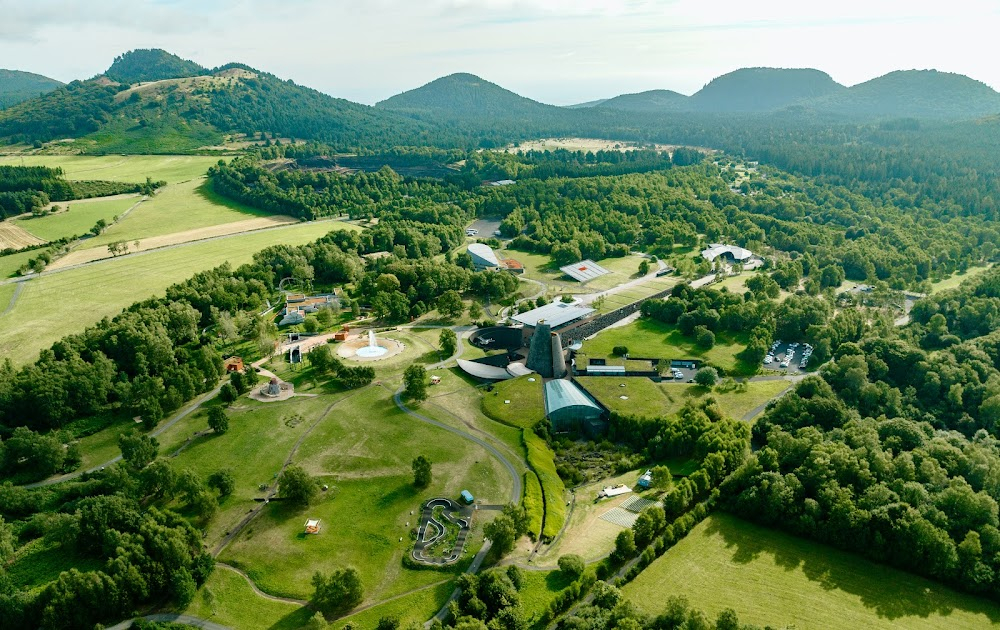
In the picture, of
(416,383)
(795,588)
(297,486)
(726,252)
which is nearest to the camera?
(795,588)

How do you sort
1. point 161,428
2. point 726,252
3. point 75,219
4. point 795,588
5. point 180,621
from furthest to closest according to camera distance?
point 75,219 < point 726,252 < point 161,428 < point 795,588 < point 180,621

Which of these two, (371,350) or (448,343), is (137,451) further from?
(448,343)

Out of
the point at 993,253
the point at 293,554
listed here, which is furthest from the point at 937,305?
the point at 293,554

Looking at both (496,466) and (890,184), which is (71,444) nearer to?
(496,466)

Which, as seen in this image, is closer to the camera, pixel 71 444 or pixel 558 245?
pixel 71 444

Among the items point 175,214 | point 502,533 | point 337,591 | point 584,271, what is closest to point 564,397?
point 502,533

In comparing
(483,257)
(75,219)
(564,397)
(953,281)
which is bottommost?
(953,281)

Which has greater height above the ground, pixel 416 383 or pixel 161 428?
pixel 416 383
